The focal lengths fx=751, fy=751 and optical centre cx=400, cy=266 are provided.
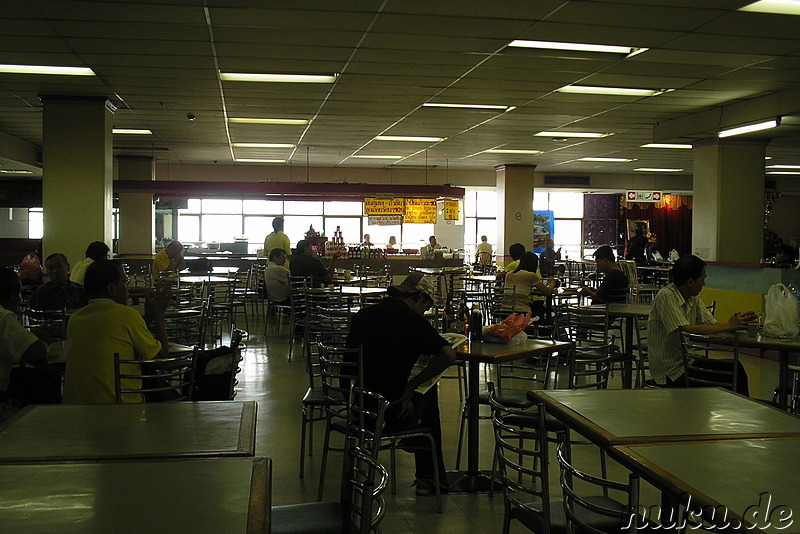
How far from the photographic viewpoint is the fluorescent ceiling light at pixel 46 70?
677 cm

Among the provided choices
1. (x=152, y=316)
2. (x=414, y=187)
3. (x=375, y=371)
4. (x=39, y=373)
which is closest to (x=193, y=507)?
(x=375, y=371)

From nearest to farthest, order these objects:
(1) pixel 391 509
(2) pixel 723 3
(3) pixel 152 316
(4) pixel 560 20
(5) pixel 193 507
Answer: (5) pixel 193 507
(1) pixel 391 509
(3) pixel 152 316
(2) pixel 723 3
(4) pixel 560 20

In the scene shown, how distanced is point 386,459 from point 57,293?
10.0 feet

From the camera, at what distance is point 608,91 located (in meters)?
7.71

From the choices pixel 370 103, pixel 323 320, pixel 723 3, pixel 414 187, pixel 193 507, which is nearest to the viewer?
pixel 193 507

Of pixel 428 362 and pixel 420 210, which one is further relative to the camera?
pixel 420 210

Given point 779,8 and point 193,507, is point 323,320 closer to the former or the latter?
point 779,8

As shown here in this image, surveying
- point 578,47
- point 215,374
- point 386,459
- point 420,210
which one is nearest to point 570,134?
Answer: point 420,210

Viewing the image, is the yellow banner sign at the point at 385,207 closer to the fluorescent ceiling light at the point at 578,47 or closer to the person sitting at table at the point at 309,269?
the person sitting at table at the point at 309,269

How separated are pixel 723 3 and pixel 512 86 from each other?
271cm

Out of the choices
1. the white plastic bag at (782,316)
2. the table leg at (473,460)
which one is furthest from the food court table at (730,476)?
the white plastic bag at (782,316)

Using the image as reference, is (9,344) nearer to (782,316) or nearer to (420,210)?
(782,316)

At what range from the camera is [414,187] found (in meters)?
13.5

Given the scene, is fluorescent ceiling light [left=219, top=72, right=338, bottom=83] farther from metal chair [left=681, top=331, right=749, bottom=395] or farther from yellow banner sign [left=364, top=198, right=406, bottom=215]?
yellow banner sign [left=364, top=198, right=406, bottom=215]
